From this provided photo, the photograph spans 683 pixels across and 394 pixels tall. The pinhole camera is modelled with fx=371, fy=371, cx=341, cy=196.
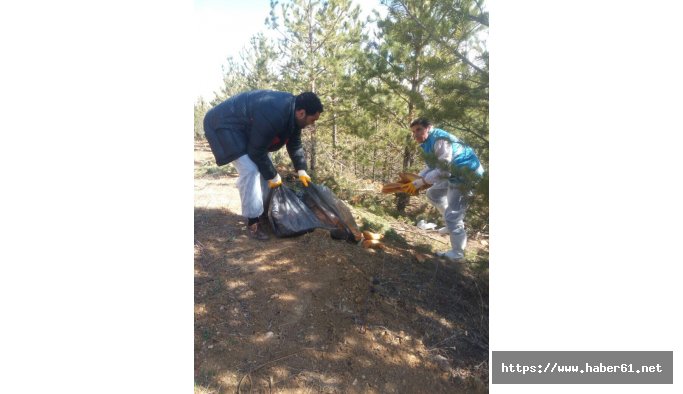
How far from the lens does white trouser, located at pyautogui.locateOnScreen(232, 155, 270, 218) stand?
2.90 m

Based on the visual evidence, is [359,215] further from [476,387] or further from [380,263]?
[476,387]

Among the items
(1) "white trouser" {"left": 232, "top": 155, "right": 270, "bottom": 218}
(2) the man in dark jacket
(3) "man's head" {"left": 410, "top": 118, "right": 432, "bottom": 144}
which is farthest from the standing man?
(1) "white trouser" {"left": 232, "top": 155, "right": 270, "bottom": 218}

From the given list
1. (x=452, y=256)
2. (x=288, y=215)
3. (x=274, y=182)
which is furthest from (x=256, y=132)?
(x=452, y=256)

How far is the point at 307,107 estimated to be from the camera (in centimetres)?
271

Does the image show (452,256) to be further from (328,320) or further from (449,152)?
(328,320)

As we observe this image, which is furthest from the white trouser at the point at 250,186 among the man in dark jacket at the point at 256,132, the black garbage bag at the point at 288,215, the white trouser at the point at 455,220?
the white trouser at the point at 455,220

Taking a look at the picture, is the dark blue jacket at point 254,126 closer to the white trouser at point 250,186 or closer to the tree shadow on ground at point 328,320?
the white trouser at point 250,186

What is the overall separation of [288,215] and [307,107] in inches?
33.8

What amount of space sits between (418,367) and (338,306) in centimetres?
59

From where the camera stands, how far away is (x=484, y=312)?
104 inches

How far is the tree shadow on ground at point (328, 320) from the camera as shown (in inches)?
76.6

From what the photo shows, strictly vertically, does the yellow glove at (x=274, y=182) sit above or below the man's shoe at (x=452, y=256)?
above

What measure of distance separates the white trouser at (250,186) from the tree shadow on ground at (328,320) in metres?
0.25
